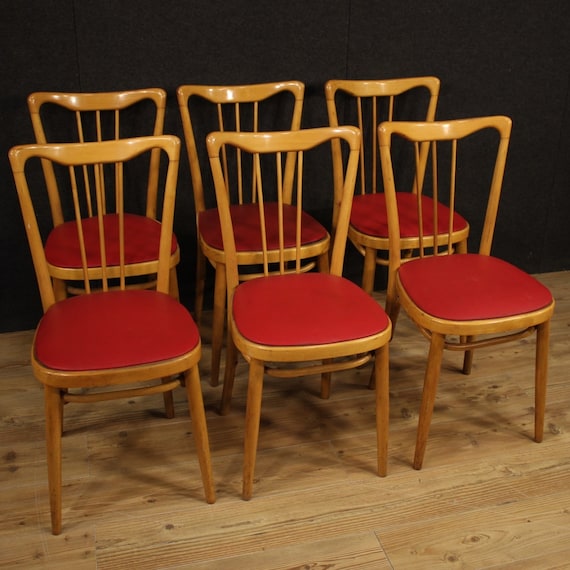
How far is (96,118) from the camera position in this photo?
248cm

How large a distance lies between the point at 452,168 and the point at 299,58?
865mm

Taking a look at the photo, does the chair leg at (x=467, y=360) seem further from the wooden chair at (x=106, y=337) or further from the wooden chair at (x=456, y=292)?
the wooden chair at (x=106, y=337)

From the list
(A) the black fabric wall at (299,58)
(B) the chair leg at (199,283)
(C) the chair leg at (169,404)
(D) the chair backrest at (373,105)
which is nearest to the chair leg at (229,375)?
(C) the chair leg at (169,404)

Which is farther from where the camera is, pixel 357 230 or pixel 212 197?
pixel 212 197

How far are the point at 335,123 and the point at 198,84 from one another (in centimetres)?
54

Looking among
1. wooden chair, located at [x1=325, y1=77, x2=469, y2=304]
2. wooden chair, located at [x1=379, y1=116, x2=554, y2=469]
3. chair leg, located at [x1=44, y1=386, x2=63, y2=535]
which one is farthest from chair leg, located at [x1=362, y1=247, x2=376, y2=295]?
chair leg, located at [x1=44, y1=386, x2=63, y2=535]

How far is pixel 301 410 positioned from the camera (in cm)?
234

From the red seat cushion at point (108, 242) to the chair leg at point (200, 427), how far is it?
0.55 m

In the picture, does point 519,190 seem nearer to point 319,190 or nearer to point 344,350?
point 319,190

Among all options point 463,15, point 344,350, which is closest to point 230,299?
point 344,350

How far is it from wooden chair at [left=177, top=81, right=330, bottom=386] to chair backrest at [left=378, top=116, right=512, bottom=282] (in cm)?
33

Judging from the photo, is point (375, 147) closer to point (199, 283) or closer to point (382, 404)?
point (199, 283)

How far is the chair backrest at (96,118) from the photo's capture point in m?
2.39

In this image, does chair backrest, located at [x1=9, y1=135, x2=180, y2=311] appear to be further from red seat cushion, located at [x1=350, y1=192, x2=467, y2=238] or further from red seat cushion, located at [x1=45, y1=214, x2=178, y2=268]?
red seat cushion, located at [x1=350, y1=192, x2=467, y2=238]
